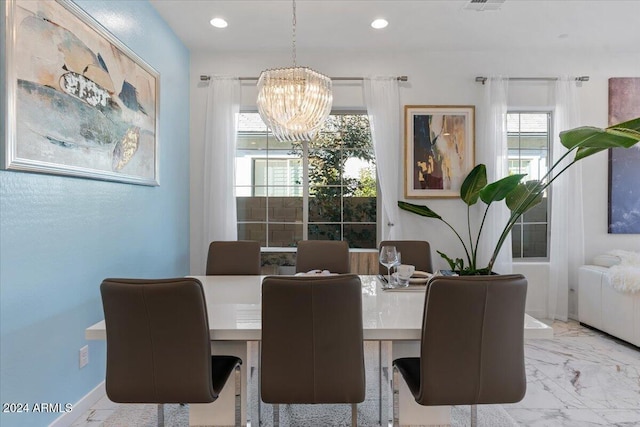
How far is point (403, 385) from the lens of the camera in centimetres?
194

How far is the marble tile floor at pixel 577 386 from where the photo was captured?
7.19 feet

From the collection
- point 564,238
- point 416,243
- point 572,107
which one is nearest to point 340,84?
point 416,243

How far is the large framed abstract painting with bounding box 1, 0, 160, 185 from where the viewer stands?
1.70 metres

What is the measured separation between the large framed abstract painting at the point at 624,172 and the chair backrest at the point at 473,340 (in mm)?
3515

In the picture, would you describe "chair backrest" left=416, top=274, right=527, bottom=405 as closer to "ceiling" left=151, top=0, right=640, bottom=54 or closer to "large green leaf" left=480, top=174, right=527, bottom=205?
"large green leaf" left=480, top=174, right=527, bottom=205

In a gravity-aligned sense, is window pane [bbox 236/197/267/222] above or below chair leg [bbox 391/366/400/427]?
above

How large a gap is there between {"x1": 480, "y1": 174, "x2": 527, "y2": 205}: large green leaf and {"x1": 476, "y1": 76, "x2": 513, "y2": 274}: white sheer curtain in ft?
2.04

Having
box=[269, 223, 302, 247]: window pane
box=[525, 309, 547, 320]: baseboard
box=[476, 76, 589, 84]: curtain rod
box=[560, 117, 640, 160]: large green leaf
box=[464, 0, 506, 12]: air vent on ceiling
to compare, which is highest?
box=[464, 0, 506, 12]: air vent on ceiling

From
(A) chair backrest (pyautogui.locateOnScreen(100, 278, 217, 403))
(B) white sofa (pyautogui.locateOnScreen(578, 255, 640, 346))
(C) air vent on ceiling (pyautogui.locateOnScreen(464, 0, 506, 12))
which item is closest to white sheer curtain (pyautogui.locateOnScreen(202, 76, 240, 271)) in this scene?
(C) air vent on ceiling (pyautogui.locateOnScreen(464, 0, 506, 12))

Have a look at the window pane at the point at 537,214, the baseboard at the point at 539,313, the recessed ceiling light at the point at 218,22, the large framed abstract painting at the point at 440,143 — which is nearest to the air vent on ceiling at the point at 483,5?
the large framed abstract painting at the point at 440,143

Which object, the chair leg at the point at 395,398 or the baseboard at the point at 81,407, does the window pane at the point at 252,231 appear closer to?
the baseboard at the point at 81,407

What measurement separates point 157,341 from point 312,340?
0.58 meters

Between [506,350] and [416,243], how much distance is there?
4.51 ft

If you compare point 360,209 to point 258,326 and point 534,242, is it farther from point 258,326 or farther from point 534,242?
point 258,326
